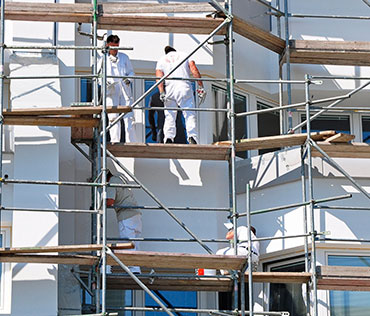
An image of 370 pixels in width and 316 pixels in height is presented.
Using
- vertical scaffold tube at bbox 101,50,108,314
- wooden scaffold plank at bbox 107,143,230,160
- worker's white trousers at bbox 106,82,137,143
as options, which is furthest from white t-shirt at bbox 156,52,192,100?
vertical scaffold tube at bbox 101,50,108,314

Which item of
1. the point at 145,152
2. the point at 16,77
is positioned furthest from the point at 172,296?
the point at 16,77

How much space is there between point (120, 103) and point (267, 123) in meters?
2.99

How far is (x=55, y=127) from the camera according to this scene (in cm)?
1909

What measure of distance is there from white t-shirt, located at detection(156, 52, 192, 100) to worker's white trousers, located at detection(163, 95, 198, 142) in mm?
76

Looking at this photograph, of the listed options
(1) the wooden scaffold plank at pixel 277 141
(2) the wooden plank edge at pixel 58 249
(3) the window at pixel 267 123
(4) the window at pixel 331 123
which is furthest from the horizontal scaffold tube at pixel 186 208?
(4) the window at pixel 331 123

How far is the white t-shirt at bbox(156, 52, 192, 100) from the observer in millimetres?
20125

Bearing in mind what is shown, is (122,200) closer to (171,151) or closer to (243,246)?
(171,151)

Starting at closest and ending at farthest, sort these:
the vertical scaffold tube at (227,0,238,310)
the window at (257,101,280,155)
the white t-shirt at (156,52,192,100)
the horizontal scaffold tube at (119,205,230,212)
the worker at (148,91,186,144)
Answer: the vertical scaffold tube at (227,0,238,310) → the horizontal scaffold tube at (119,205,230,212) → the white t-shirt at (156,52,192,100) → the worker at (148,91,186,144) → the window at (257,101,280,155)

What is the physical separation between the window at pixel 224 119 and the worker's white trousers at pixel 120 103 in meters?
1.55

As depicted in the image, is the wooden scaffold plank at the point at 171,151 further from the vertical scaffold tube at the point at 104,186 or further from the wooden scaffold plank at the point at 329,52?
the wooden scaffold plank at the point at 329,52

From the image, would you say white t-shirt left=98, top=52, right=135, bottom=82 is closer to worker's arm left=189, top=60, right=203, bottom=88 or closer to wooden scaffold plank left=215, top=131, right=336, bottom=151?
worker's arm left=189, top=60, right=203, bottom=88

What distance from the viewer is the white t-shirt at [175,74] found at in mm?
20125

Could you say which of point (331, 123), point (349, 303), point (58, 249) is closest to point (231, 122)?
point (349, 303)

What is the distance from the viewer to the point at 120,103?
1997cm
